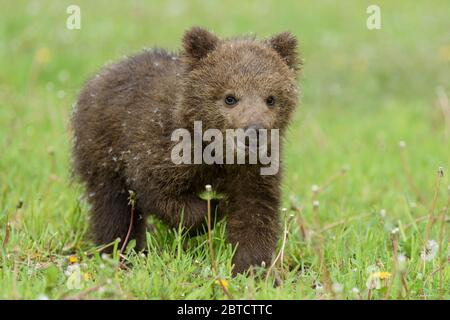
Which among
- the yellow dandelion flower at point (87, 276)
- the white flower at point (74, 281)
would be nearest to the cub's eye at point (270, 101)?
the yellow dandelion flower at point (87, 276)

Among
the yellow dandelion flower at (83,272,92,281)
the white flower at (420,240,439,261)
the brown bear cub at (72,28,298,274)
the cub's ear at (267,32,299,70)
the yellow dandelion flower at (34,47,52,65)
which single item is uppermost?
the yellow dandelion flower at (34,47,52,65)

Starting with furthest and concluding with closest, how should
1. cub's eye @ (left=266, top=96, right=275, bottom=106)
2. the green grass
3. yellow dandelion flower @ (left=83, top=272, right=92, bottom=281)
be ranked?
1. cub's eye @ (left=266, top=96, right=275, bottom=106)
2. the green grass
3. yellow dandelion flower @ (left=83, top=272, right=92, bottom=281)

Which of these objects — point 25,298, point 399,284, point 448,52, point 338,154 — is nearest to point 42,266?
point 25,298

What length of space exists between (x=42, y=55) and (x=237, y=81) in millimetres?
6708

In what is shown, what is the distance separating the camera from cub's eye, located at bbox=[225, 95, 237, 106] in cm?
527

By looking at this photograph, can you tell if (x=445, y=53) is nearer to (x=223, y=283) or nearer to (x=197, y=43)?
(x=197, y=43)

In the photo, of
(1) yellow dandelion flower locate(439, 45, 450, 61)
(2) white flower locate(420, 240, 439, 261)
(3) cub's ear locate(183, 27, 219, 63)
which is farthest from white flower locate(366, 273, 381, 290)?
(1) yellow dandelion flower locate(439, 45, 450, 61)

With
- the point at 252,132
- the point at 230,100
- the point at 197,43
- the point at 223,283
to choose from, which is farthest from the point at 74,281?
the point at 197,43

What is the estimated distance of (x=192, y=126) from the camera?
17.9 feet

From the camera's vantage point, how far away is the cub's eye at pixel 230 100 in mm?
5273

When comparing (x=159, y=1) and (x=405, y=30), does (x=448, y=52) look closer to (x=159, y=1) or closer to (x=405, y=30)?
(x=405, y=30)

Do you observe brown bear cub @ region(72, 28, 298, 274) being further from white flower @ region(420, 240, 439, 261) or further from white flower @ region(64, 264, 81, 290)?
white flower @ region(64, 264, 81, 290)

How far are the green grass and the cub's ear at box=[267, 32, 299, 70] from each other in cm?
108

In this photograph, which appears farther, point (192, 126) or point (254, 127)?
point (192, 126)
